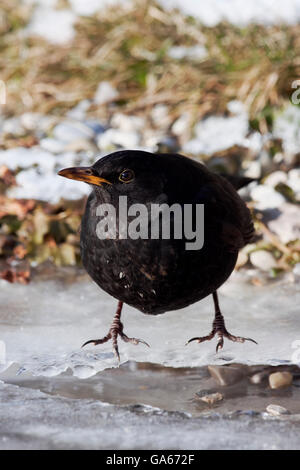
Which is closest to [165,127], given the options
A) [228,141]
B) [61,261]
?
[228,141]

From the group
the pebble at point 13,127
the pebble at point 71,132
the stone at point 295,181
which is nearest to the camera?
the stone at point 295,181

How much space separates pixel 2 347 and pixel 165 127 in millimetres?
3271

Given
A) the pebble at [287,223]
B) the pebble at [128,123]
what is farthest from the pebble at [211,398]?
the pebble at [128,123]

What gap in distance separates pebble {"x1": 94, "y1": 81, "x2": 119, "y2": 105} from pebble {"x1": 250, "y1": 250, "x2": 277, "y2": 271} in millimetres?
2665

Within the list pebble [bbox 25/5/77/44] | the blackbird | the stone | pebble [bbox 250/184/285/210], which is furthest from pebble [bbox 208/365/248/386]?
pebble [bbox 25/5/77/44]

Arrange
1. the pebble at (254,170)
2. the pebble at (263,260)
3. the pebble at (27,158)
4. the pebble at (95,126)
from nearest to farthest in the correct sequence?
1. the pebble at (263,260)
2. the pebble at (254,170)
3. the pebble at (27,158)
4. the pebble at (95,126)

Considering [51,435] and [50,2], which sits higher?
[50,2]

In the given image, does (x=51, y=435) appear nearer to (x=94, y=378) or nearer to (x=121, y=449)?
(x=121, y=449)

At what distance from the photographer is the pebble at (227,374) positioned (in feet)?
12.2

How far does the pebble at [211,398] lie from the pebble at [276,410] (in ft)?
0.81

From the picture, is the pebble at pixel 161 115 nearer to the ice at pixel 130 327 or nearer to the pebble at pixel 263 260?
the pebble at pixel 263 260

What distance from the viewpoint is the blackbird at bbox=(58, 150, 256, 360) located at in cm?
334

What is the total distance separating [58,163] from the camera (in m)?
6.08

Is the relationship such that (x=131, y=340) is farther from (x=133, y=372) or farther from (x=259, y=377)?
(x=259, y=377)
